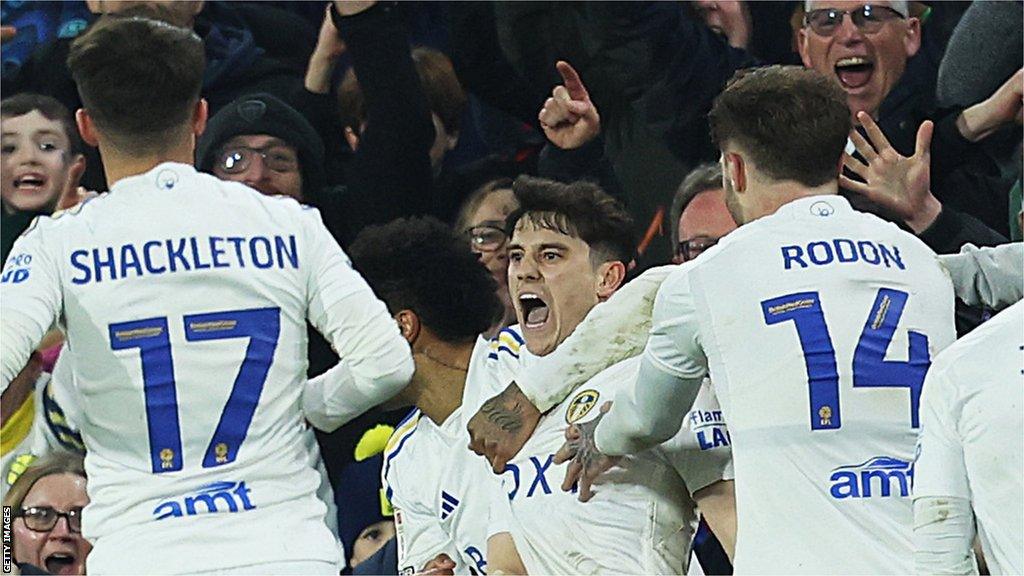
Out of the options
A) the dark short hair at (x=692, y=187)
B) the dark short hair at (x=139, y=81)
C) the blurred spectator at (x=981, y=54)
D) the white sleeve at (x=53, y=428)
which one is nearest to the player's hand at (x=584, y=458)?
the dark short hair at (x=139, y=81)

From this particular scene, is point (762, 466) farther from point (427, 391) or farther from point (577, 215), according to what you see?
point (427, 391)

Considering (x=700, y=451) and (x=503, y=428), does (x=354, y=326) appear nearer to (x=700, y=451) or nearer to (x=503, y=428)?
(x=503, y=428)

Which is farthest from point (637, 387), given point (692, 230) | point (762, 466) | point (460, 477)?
point (692, 230)

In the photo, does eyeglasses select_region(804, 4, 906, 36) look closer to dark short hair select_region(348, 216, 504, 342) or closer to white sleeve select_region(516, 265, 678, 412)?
dark short hair select_region(348, 216, 504, 342)

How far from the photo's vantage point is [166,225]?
3.48 metres

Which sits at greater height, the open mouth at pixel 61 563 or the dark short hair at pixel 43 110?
the dark short hair at pixel 43 110

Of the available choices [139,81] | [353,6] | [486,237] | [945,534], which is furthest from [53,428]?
[945,534]

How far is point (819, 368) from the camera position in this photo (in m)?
3.46

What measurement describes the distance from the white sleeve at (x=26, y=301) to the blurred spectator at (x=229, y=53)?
2949mm

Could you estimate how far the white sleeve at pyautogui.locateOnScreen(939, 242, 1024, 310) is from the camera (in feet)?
12.8

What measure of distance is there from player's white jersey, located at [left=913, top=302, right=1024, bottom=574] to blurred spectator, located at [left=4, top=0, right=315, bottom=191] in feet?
12.8

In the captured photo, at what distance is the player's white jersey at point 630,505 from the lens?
162 inches

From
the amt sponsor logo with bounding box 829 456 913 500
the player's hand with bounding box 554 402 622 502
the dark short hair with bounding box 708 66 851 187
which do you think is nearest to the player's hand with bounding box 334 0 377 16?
the player's hand with bounding box 554 402 622 502

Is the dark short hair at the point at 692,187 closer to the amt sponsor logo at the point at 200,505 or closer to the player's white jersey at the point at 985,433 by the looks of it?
the amt sponsor logo at the point at 200,505
